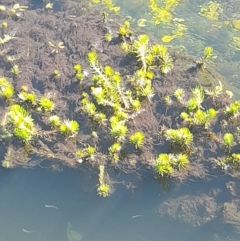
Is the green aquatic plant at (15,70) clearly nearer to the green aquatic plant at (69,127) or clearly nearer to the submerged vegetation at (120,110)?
the submerged vegetation at (120,110)

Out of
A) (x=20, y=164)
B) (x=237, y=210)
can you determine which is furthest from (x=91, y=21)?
(x=237, y=210)

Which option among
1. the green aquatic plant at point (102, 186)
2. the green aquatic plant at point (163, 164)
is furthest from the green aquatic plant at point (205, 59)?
the green aquatic plant at point (102, 186)

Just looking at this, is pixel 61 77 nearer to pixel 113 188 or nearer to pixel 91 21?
pixel 91 21

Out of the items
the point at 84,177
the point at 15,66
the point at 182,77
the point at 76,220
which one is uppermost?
the point at 182,77

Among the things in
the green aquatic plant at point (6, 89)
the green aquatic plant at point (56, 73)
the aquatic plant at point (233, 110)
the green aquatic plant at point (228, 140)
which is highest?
the aquatic plant at point (233, 110)

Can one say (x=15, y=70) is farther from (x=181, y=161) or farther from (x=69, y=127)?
(x=181, y=161)

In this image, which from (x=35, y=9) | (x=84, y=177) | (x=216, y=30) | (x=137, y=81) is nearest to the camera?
(x=84, y=177)

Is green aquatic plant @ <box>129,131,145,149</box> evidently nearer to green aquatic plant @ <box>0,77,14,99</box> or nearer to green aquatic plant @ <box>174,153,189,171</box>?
green aquatic plant @ <box>174,153,189,171</box>
